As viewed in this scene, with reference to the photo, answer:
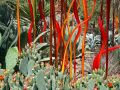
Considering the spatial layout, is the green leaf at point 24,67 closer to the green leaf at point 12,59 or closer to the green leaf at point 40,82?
the green leaf at point 12,59

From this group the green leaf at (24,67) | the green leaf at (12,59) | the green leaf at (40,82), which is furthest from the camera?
the green leaf at (12,59)

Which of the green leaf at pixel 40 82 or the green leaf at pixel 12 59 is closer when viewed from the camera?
the green leaf at pixel 40 82

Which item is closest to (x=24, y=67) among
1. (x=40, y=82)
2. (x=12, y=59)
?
(x=12, y=59)

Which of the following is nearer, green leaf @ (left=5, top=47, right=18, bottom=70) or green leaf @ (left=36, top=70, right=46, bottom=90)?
green leaf @ (left=36, top=70, right=46, bottom=90)

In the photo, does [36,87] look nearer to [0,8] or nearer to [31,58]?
[31,58]

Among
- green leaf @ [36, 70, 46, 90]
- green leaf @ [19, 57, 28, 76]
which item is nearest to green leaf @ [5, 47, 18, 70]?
green leaf @ [19, 57, 28, 76]

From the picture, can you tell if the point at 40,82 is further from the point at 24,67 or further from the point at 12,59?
the point at 12,59

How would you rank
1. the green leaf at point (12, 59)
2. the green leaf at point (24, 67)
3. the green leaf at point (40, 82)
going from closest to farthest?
the green leaf at point (40, 82) < the green leaf at point (24, 67) < the green leaf at point (12, 59)

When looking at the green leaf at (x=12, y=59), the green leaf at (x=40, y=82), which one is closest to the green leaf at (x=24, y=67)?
the green leaf at (x=12, y=59)

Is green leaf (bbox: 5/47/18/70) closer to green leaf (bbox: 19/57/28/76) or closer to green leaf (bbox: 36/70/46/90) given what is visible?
green leaf (bbox: 19/57/28/76)

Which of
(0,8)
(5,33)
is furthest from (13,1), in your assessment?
(5,33)

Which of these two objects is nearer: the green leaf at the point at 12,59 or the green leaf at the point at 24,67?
the green leaf at the point at 24,67

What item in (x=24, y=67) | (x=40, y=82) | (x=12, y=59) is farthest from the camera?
(x=12, y=59)

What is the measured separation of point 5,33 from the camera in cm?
415
